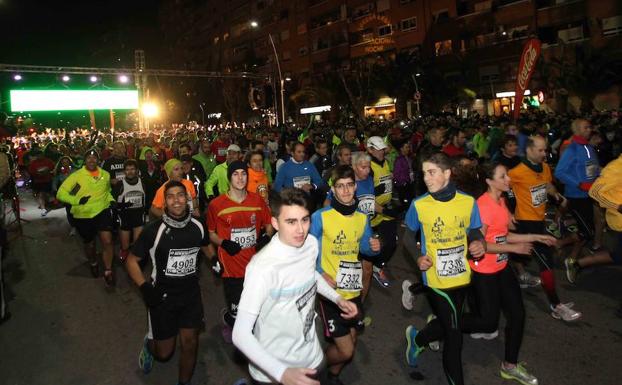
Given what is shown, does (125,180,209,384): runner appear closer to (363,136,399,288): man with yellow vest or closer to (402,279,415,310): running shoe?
(363,136,399,288): man with yellow vest

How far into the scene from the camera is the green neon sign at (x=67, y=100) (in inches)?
1207

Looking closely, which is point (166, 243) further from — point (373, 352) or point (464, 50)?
point (464, 50)

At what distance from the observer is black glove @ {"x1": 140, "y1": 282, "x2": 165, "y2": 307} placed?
372cm

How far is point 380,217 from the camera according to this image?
6000mm

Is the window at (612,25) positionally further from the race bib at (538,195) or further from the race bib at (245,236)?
the race bib at (245,236)

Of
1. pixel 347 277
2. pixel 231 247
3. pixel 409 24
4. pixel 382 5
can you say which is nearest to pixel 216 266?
pixel 231 247

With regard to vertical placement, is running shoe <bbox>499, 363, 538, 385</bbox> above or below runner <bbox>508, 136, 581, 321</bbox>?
below

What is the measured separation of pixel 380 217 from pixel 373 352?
73.5 inches

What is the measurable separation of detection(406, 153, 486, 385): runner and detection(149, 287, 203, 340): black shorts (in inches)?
75.7

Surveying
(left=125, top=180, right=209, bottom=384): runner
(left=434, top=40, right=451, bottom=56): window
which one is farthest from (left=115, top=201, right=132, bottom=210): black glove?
(left=434, top=40, right=451, bottom=56): window

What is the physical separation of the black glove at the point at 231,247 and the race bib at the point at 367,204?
6.00ft

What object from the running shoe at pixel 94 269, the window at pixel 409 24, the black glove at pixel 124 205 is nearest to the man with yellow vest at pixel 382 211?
the black glove at pixel 124 205

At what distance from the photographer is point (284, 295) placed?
2.56 meters

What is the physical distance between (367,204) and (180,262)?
2.44 meters
